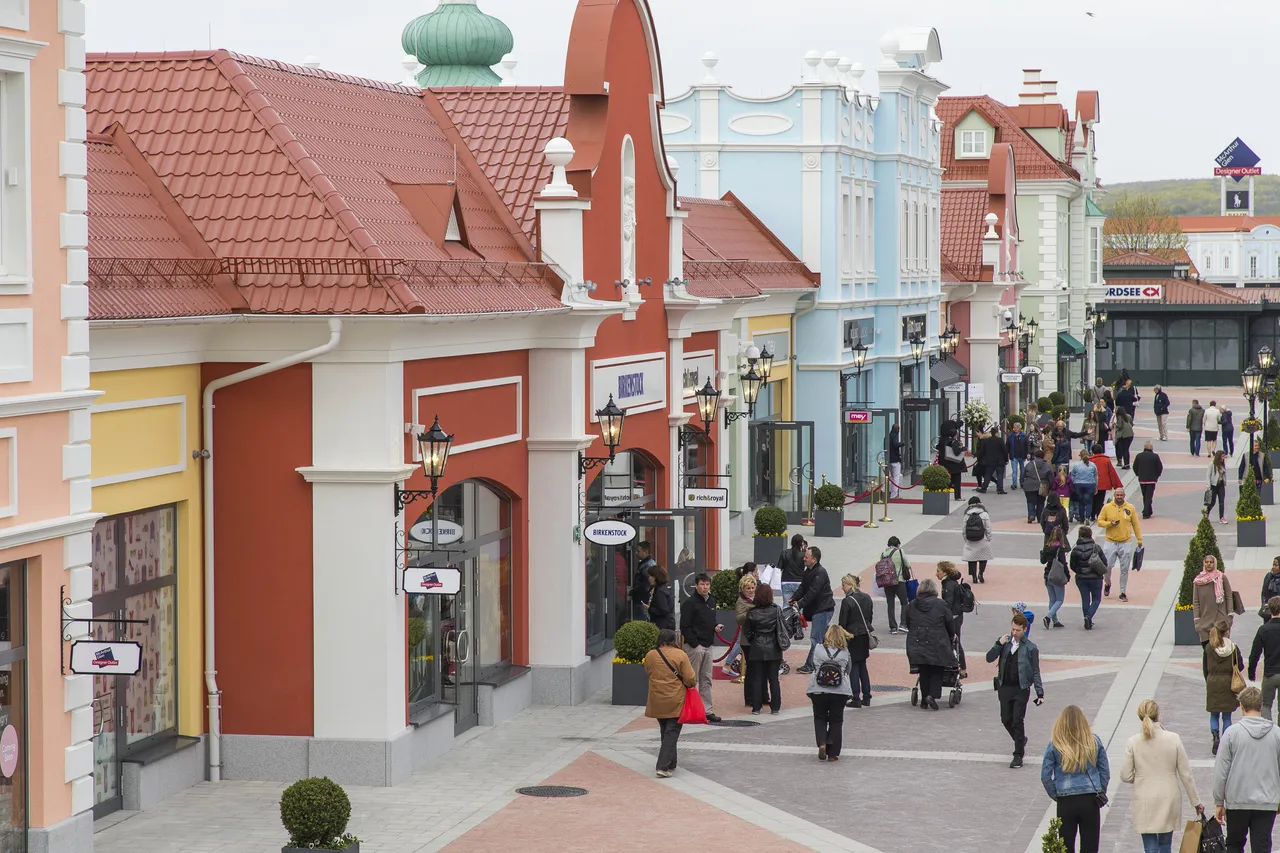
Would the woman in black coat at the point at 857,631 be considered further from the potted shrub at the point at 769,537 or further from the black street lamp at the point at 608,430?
the potted shrub at the point at 769,537

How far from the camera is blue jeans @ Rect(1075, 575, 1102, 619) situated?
24.3 metres

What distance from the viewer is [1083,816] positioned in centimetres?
1236

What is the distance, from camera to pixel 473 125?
21938mm

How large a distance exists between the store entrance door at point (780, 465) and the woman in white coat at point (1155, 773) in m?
22.2

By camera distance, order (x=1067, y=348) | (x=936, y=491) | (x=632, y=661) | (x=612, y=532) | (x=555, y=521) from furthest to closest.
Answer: (x=1067, y=348)
(x=936, y=491)
(x=555, y=521)
(x=632, y=661)
(x=612, y=532)

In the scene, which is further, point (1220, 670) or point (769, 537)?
point (769, 537)

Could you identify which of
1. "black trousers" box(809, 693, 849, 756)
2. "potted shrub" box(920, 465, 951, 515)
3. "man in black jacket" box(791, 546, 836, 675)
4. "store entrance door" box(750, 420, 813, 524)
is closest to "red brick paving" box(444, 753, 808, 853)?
"black trousers" box(809, 693, 849, 756)

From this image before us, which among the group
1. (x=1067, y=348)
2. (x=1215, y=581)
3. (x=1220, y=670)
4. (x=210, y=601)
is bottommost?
(x=1220, y=670)

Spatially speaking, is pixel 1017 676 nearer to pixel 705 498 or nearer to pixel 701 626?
pixel 701 626

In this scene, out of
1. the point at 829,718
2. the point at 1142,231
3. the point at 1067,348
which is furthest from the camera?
the point at 1142,231

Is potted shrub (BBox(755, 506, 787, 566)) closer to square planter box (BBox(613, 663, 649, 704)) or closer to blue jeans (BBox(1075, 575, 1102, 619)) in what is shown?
blue jeans (BBox(1075, 575, 1102, 619))

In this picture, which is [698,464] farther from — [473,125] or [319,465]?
[319,465]

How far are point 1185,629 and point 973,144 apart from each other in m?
40.1

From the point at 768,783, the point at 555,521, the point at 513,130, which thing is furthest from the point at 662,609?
the point at 513,130
